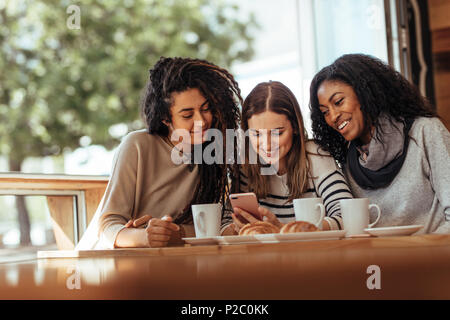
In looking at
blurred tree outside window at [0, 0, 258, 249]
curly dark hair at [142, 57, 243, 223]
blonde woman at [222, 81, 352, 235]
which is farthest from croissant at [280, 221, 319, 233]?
blurred tree outside window at [0, 0, 258, 249]

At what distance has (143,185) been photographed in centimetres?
154

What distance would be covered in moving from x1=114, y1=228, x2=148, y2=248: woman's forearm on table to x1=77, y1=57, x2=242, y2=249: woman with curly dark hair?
18cm

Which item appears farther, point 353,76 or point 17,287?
point 353,76

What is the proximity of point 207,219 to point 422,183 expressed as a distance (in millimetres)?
607

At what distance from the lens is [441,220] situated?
52.6 inches

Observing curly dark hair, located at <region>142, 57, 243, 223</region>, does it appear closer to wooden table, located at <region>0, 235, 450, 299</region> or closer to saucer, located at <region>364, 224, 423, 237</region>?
saucer, located at <region>364, 224, 423, 237</region>

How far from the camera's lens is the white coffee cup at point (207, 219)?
1.14 meters

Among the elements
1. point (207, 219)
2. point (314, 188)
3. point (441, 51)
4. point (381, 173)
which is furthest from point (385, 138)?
point (441, 51)

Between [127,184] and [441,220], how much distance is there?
0.86 meters

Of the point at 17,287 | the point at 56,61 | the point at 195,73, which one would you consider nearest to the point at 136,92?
the point at 56,61

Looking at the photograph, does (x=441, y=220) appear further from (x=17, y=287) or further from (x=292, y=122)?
(x=17, y=287)

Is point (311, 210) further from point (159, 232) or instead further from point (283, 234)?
point (159, 232)

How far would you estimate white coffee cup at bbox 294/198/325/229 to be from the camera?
108 cm

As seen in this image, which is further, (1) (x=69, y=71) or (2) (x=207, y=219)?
(1) (x=69, y=71)
